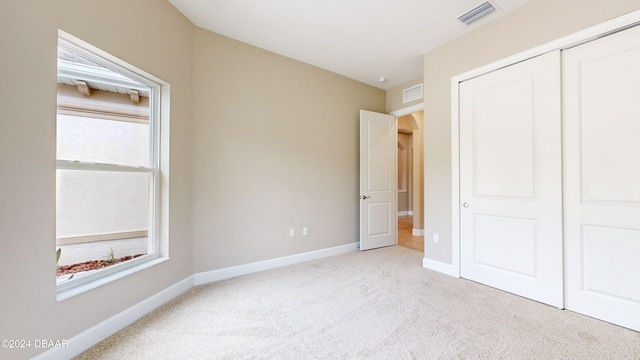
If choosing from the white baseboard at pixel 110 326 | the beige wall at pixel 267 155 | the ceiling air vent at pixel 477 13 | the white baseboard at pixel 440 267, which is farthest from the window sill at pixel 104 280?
the ceiling air vent at pixel 477 13

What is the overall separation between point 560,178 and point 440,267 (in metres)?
1.58

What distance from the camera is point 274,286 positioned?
2760 mm

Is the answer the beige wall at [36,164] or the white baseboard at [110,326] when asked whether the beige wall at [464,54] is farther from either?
the beige wall at [36,164]

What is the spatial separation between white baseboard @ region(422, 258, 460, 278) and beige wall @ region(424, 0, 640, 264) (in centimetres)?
5

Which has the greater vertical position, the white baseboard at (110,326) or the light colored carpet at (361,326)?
the white baseboard at (110,326)

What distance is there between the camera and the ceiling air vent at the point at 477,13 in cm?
248

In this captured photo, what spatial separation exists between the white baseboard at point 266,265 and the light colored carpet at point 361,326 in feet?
0.51

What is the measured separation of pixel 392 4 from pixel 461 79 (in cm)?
120

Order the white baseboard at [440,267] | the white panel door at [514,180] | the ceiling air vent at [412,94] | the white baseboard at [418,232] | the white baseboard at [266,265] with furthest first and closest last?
the white baseboard at [418,232]
the ceiling air vent at [412,94]
the white baseboard at [440,267]
the white baseboard at [266,265]
the white panel door at [514,180]

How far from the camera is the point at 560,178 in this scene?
227 cm

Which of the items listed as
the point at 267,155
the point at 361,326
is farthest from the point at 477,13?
the point at 361,326

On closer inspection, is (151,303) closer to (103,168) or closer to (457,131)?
(103,168)

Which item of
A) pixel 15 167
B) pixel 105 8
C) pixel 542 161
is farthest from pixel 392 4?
pixel 15 167

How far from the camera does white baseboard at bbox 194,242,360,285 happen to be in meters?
2.89
